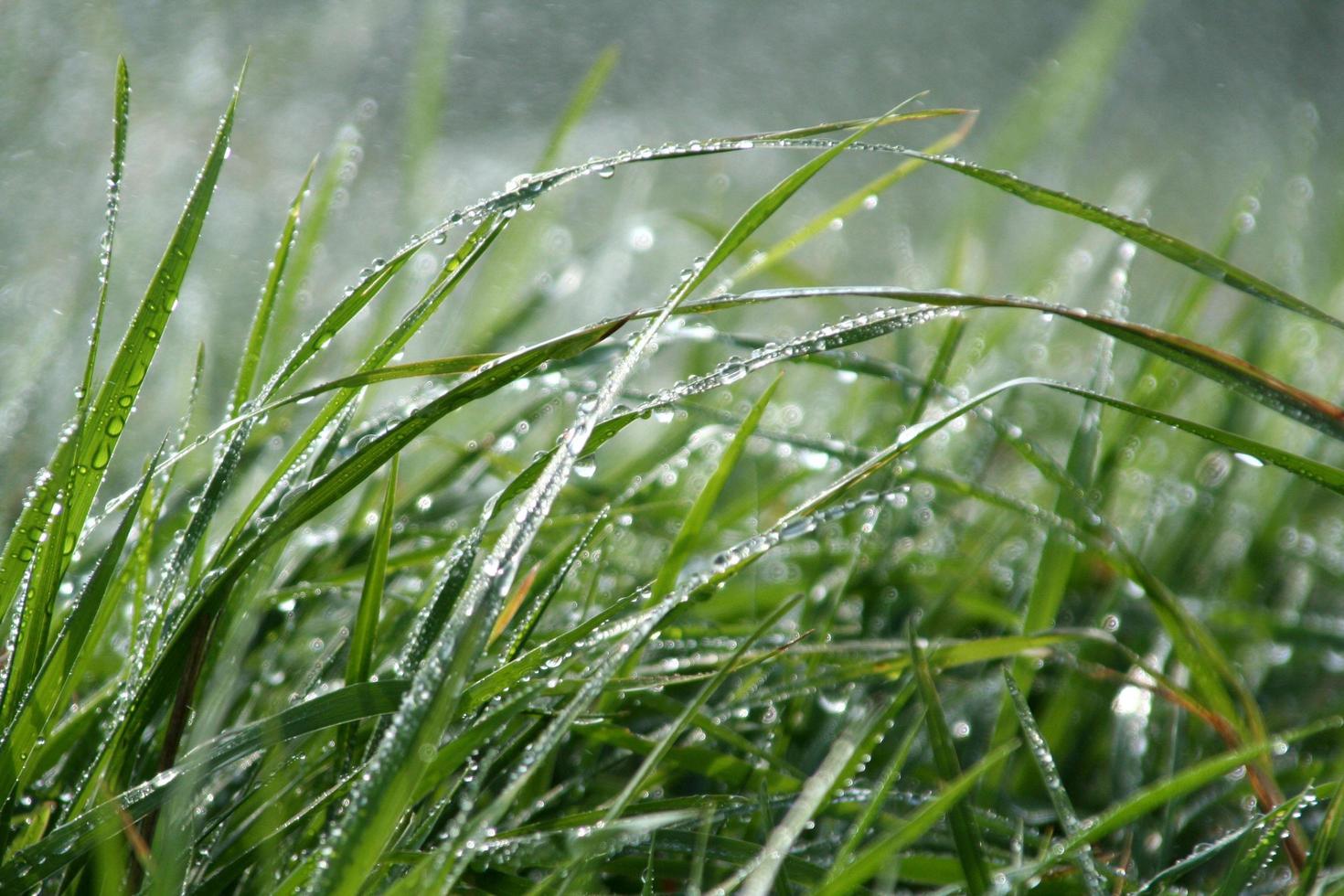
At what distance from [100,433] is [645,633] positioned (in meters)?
0.26

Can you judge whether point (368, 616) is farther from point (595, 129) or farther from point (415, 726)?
point (595, 129)

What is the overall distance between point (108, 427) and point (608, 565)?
0.40 meters

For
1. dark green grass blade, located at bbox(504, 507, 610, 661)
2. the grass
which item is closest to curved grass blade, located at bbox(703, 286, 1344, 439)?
the grass

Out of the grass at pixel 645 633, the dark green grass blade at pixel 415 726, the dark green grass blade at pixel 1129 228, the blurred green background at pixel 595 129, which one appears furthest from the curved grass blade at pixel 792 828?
the blurred green background at pixel 595 129

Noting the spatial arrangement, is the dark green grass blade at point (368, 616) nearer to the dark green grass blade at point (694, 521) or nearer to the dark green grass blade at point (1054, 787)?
the dark green grass blade at point (694, 521)

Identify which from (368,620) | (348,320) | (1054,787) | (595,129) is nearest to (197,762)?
(368,620)

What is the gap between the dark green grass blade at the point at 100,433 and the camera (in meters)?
0.46

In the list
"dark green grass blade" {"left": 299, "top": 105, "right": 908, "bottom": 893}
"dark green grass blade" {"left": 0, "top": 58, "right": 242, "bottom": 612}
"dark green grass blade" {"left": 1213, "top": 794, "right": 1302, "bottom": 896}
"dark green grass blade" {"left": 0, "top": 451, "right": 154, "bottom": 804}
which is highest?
"dark green grass blade" {"left": 0, "top": 58, "right": 242, "bottom": 612}

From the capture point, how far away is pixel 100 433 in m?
0.47

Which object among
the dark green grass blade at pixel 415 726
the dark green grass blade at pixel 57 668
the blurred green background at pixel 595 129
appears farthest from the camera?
the blurred green background at pixel 595 129

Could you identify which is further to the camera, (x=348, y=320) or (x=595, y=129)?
(x=595, y=129)

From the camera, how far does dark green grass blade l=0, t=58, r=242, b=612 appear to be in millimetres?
462

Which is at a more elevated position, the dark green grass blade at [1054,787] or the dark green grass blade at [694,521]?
the dark green grass blade at [694,521]

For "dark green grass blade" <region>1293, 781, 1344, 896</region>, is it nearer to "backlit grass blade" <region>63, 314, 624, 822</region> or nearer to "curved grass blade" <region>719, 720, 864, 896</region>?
"curved grass blade" <region>719, 720, 864, 896</region>
